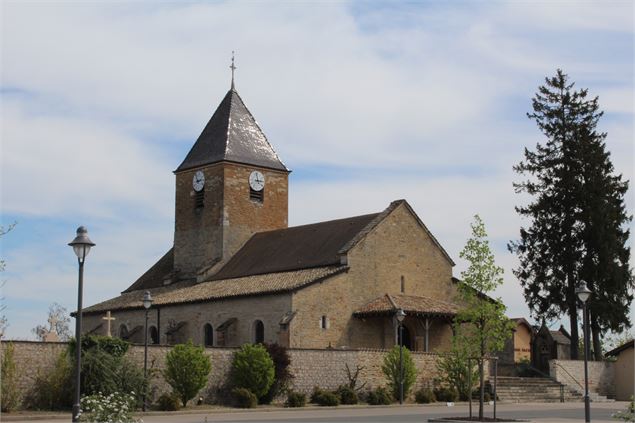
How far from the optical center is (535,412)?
1294 inches

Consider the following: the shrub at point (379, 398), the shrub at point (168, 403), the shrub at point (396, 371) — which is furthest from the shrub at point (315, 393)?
the shrub at point (168, 403)

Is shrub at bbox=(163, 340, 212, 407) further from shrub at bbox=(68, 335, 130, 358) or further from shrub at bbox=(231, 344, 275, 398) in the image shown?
shrub at bbox=(231, 344, 275, 398)

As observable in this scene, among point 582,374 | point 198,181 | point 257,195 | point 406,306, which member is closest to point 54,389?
point 406,306

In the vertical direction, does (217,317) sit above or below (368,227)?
below

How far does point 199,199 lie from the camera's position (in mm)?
58938

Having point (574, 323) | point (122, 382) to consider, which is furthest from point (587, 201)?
point (122, 382)

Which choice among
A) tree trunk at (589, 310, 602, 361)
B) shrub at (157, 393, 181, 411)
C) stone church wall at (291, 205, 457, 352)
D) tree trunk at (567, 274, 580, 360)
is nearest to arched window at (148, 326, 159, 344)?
stone church wall at (291, 205, 457, 352)

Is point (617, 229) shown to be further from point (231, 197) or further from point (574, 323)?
point (231, 197)

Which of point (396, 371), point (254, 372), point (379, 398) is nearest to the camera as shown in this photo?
point (254, 372)

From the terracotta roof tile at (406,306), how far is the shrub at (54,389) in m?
18.0

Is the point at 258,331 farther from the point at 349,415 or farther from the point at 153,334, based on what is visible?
the point at 349,415

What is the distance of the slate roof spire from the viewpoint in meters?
58.0

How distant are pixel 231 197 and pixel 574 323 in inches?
854

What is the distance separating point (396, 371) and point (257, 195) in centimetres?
2134
